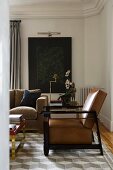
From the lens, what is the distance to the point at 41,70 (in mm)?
7082

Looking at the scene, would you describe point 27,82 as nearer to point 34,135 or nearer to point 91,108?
point 34,135

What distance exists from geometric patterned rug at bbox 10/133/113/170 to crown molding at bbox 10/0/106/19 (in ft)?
13.1

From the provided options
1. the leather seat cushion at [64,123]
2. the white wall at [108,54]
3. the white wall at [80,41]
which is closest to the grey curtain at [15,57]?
the white wall at [80,41]

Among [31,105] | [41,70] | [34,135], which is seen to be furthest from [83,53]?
[34,135]

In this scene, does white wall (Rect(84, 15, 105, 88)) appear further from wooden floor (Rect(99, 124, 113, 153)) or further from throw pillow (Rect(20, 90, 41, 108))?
throw pillow (Rect(20, 90, 41, 108))

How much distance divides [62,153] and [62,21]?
4282 millimetres

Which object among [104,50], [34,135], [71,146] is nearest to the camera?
[71,146]

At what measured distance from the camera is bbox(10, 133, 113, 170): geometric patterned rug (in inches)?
124

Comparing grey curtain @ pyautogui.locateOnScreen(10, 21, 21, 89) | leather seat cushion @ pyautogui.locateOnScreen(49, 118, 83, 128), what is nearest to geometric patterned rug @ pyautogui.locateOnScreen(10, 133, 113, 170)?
leather seat cushion @ pyautogui.locateOnScreen(49, 118, 83, 128)

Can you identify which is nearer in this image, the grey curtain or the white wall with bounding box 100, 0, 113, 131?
the white wall with bounding box 100, 0, 113, 131

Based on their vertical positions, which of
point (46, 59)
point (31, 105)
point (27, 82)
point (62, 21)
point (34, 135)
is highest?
point (62, 21)

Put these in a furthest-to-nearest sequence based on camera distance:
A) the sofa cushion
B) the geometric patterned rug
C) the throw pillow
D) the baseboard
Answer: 1. the throw pillow
2. the baseboard
3. the sofa cushion
4. the geometric patterned rug

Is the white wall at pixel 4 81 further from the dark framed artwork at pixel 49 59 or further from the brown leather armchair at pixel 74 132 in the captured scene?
the dark framed artwork at pixel 49 59

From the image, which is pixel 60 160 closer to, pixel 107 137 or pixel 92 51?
pixel 107 137
